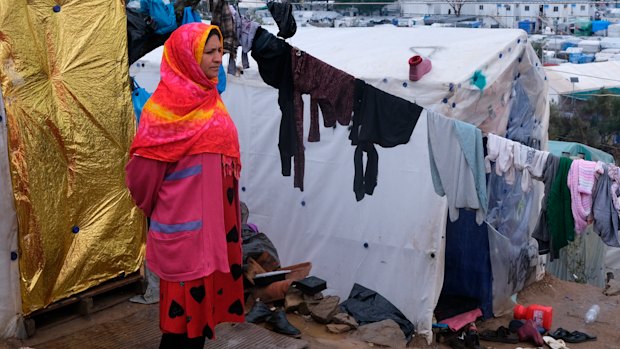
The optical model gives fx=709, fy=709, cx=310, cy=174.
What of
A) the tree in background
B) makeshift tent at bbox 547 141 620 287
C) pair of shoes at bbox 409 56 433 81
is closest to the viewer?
pair of shoes at bbox 409 56 433 81

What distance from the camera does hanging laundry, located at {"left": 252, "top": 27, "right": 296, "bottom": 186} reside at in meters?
4.79

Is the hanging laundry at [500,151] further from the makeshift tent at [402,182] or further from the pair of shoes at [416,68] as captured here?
the pair of shoes at [416,68]

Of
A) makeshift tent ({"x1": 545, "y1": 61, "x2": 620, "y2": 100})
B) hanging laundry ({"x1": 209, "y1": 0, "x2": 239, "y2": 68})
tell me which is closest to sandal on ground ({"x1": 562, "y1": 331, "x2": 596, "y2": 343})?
hanging laundry ({"x1": 209, "y1": 0, "x2": 239, "y2": 68})

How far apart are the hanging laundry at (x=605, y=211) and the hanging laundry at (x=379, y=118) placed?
1248mm

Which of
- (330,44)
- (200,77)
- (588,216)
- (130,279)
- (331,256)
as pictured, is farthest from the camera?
(330,44)

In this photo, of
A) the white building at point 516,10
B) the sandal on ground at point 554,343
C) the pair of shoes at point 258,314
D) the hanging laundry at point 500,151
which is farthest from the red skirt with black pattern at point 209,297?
the white building at point 516,10

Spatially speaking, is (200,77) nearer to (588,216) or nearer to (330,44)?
(588,216)

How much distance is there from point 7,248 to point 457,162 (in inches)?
113

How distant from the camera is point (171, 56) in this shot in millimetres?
3369

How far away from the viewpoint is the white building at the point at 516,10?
122 ft

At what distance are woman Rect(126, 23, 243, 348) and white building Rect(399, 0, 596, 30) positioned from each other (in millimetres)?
32928

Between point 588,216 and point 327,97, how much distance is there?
6.19 feet

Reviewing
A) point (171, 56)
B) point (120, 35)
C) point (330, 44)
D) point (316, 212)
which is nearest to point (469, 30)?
point (330, 44)

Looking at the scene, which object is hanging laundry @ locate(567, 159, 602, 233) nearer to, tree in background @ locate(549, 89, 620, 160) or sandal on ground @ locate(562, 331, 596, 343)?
sandal on ground @ locate(562, 331, 596, 343)
